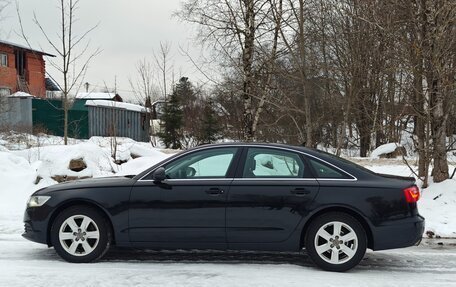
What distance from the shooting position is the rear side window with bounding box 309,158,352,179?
5.37 m

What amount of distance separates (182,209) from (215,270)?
803 mm

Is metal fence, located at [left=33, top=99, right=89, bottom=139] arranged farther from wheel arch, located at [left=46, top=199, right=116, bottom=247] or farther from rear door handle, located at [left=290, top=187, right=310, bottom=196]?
rear door handle, located at [left=290, top=187, right=310, bottom=196]

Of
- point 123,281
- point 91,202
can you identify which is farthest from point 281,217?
point 91,202

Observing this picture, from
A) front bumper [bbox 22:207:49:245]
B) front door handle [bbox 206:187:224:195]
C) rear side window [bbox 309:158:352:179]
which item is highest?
rear side window [bbox 309:158:352:179]

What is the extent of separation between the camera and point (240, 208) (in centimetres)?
531

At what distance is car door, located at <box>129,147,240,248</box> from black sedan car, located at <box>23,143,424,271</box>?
0.04 feet

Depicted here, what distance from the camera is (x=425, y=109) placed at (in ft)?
30.5

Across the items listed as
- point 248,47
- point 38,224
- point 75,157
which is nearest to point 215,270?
point 38,224

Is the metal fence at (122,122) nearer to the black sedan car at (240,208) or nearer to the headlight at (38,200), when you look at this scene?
the headlight at (38,200)

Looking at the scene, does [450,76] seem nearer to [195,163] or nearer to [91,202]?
[195,163]

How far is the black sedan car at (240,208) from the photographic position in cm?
521

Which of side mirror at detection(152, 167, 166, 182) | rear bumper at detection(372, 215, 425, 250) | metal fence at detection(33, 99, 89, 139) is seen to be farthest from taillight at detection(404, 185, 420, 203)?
metal fence at detection(33, 99, 89, 139)

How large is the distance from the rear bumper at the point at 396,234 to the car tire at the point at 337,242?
0.16 metres

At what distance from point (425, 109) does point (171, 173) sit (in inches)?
243
